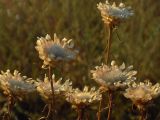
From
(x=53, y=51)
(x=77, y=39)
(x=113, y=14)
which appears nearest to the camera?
(x=53, y=51)

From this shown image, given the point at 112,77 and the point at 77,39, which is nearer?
the point at 112,77

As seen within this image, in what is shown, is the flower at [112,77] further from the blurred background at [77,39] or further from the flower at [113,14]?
the blurred background at [77,39]

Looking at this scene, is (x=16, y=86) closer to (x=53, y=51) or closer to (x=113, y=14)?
(x=53, y=51)

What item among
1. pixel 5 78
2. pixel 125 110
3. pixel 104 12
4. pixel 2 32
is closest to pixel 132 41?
pixel 125 110

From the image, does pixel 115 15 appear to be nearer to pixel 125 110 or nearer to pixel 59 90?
pixel 59 90

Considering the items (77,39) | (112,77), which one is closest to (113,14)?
(112,77)

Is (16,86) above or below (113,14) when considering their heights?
below

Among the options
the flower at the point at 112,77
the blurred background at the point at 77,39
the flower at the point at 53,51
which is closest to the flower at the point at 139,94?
the flower at the point at 112,77
